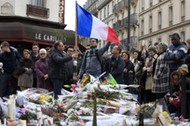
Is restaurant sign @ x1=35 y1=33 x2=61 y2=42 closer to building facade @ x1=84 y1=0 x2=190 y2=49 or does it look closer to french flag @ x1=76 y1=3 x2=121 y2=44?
french flag @ x1=76 y1=3 x2=121 y2=44

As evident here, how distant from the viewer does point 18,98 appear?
6.14 meters

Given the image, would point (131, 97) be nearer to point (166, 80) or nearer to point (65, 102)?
point (65, 102)

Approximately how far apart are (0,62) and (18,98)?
4.71 m

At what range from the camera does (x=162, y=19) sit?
4534 centimetres

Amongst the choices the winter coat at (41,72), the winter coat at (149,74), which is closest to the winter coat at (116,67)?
the winter coat at (149,74)

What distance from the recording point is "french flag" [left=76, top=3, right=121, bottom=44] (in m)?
8.98

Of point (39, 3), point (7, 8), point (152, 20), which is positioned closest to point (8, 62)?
point (7, 8)

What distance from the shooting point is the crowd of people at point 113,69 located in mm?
8141

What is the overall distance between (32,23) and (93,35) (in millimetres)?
15156

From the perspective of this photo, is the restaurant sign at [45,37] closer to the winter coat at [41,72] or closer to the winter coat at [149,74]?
the winter coat at [41,72]

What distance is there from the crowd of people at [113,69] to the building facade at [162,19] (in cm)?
2976

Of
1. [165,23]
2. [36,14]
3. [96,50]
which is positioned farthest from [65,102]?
[165,23]

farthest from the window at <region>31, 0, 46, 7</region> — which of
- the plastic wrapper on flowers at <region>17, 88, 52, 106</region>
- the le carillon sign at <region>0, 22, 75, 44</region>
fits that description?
the plastic wrapper on flowers at <region>17, 88, 52, 106</region>

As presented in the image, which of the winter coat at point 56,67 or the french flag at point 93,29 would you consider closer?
the french flag at point 93,29
